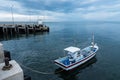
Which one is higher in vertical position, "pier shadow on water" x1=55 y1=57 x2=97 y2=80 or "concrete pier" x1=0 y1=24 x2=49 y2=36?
"concrete pier" x1=0 y1=24 x2=49 y2=36

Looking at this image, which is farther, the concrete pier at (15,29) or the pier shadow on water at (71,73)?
the concrete pier at (15,29)

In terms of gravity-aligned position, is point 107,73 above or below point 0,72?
below

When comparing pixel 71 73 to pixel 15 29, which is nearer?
pixel 71 73

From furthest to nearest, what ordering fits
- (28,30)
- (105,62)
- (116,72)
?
(28,30)
(105,62)
(116,72)

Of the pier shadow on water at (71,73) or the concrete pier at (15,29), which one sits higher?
the concrete pier at (15,29)

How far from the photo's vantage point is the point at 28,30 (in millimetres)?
52094

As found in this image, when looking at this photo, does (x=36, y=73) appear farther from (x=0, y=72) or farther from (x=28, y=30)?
(x=28, y=30)

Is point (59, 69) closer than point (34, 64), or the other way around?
point (59, 69)

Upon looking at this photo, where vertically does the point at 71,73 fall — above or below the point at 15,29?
below

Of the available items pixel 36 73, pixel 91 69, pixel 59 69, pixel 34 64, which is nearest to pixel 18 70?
pixel 36 73

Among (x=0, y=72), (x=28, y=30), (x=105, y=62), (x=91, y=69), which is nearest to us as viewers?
(x=0, y=72)

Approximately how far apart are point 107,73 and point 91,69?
258 centimetres

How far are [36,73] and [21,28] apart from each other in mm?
43084

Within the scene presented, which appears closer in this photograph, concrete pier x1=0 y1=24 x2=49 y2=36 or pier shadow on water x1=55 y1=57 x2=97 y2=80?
pier shadow on water x1=55 y1=57 x2=97 y2=80
